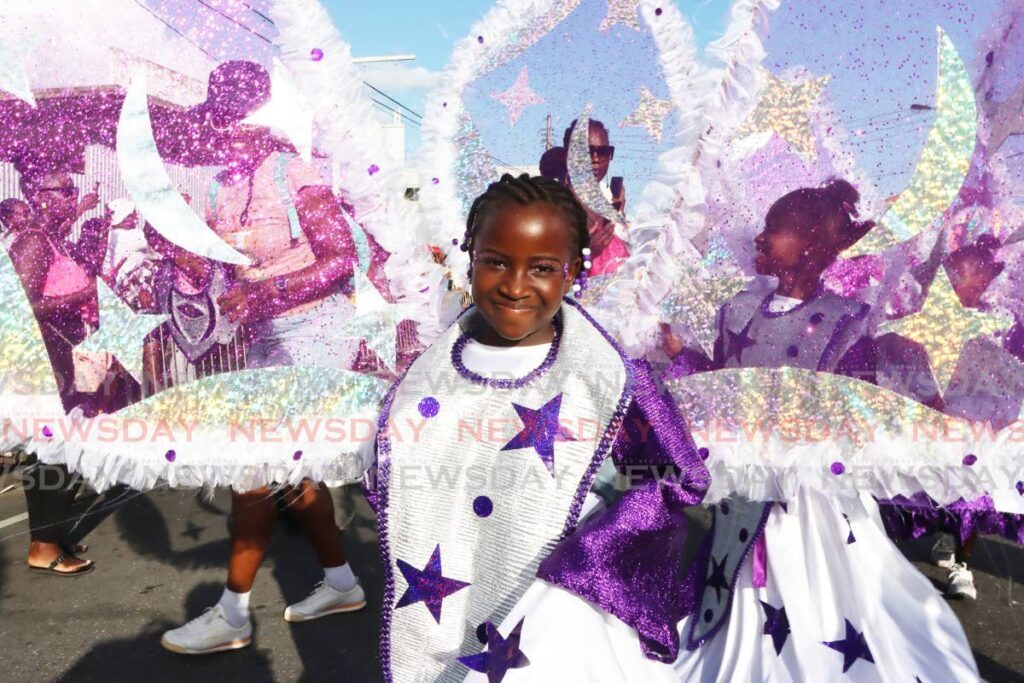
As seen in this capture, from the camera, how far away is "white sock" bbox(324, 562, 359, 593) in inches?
124

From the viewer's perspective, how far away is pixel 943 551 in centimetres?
372

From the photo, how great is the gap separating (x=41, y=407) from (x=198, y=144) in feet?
2.39

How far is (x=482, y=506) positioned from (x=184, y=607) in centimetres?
223

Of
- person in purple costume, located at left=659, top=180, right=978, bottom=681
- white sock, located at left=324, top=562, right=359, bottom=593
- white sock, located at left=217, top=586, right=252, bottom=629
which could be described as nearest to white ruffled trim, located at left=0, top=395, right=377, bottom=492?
person in purple costume, located at left=659, top=180, right=978, bottom=681

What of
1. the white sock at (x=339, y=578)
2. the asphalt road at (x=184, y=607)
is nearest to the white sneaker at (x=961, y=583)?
the asphalt road at (x=184, y=607)

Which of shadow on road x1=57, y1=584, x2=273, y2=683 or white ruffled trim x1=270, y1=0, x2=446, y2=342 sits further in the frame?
shadow on road x1=57, y1=584, x2=273, y2=683

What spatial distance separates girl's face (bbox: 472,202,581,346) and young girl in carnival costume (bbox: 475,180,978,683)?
0.50 m

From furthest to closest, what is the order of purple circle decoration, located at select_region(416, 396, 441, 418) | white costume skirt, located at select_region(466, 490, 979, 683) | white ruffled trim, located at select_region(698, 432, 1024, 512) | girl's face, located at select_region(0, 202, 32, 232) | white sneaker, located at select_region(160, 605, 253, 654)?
1. white sneaker, located at select_region(160, 605, 253, 654)
2. white costume skirt, located at select_region(466, 490, 979, 683)
3. girl's face, located at select_region(0, 202, 32, 232)
4. white ruffled trim, located at select_region(698, 432, 1024, 512)
5. purple circle decoration, located at select_region(416, 396, 441, 418)

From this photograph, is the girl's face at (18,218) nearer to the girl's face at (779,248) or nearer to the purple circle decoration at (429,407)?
the purple circle decoration at (429,407)

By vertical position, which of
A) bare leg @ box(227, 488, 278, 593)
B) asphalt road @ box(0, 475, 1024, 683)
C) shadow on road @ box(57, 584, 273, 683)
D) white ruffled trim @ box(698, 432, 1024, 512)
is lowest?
shadow on road @ box(57, 584, 273, 683)

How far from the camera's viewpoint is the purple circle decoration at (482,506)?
1594mm

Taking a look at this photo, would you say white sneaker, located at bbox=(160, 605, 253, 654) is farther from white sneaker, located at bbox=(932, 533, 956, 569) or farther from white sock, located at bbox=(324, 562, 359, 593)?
white sneaker, located at bbox=(932, 533, 956, 569)

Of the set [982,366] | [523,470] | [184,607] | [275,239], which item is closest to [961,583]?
[982,366]

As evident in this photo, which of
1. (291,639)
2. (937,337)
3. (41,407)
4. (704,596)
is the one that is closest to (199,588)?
(291,639)
